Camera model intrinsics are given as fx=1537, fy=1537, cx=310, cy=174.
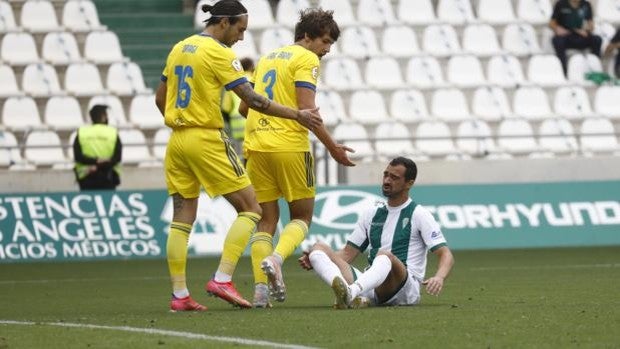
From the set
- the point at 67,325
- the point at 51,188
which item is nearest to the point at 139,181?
the point at 51,188

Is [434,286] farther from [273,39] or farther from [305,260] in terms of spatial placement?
[273,39]

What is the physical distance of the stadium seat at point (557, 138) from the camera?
2247cm

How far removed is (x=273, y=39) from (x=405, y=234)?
1286 centimetres

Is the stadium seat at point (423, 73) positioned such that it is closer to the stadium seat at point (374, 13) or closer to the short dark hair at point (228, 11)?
the stadium seat at point (374, 13)

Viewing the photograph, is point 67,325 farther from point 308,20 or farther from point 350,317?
point 308,20

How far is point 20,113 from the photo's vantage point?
838 inches

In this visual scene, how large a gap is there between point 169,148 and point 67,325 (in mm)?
1694

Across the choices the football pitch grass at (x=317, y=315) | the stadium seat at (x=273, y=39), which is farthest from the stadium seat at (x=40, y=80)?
the football pitch grass at (x=317, y=315)

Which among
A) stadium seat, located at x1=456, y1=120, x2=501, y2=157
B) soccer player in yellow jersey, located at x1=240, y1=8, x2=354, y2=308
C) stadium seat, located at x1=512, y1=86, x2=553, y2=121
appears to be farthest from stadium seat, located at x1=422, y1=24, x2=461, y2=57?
soccer player in yellow jersey, located at x1=240, y1=8, x2=354, y2=308

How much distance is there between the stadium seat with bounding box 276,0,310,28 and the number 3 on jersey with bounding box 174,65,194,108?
43.4 ft

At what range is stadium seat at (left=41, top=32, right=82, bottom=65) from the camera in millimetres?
22031

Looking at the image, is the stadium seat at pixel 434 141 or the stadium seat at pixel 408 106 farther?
the stadium seat at pixel 408 106

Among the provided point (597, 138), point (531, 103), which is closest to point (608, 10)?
point (531, 103)

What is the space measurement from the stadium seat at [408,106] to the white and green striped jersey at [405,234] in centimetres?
1225
